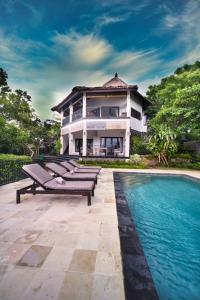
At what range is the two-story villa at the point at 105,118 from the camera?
19.6 metres

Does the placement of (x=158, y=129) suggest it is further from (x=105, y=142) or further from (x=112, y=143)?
(x=105, y=142)

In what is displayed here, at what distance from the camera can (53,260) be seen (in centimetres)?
248

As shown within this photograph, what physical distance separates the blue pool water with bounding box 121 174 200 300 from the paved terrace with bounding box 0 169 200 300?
2.75ft

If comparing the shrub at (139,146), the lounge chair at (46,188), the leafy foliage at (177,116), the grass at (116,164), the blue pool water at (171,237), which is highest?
the leafy foliage at (177,116)

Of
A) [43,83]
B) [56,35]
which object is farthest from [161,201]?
[43,83]

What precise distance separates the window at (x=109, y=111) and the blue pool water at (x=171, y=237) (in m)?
14.8

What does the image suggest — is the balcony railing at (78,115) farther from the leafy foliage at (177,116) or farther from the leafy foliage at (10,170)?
the leafy foliage at (10,170)

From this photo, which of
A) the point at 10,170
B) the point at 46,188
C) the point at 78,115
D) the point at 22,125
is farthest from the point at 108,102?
the point at 46,188

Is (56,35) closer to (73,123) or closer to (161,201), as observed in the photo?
(73,123)

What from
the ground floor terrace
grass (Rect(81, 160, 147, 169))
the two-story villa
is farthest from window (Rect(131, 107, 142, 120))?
grass (Rect(81, 160, 147, 169))

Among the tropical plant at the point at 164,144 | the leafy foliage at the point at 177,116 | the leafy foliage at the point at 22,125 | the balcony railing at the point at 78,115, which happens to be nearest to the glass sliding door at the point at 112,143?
the balcony railing at the point at 78,115

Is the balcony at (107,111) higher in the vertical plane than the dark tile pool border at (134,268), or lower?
higher

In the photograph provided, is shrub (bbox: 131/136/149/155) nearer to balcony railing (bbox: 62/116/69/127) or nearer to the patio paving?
balcony railing (bbox: 62/116/69/127)

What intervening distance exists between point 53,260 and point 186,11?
15.0m
